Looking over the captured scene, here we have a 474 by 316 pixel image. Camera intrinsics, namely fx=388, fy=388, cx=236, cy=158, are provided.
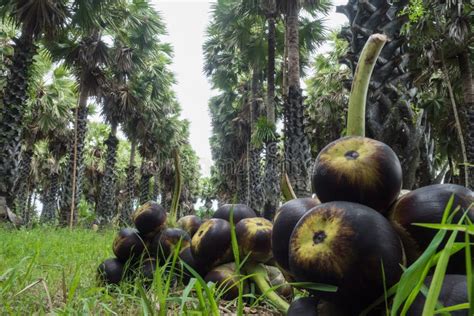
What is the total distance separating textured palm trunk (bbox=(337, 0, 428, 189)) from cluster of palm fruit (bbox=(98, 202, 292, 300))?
173 cm

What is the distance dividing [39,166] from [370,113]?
101 feet

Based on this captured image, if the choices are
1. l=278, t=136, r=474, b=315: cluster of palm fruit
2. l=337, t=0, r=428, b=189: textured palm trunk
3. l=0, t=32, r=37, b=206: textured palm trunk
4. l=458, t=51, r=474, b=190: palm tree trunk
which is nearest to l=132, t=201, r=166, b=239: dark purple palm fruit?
l=278, t=136, r=474, b=315: cluster of palm fruit

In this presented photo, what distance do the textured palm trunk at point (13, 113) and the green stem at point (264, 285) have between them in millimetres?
10000

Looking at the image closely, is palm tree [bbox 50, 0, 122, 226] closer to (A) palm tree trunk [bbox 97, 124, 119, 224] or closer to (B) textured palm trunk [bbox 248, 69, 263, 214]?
(A) palm tree trunk [bbox 97, 124, 119, 224]

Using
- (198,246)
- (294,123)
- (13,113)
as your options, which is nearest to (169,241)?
(198,246)

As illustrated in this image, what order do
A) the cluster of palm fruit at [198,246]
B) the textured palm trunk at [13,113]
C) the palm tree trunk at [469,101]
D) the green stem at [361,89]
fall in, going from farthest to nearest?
the textured palm trunk at [13,113] → the palm tree trunk at [469,101] → the cluster of palm fruit at [198,246] → the green stem at [361,89]

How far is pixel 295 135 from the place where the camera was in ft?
34.4

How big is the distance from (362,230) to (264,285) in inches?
25.6

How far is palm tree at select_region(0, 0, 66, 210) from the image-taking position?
9.66 m

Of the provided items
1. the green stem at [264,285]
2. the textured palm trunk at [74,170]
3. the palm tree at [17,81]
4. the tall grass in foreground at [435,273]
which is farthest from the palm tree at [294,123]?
the tall grass in foreground at [435,273]

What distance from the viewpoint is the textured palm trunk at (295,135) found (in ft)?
32.5

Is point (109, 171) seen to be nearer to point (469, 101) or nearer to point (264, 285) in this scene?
point (469, 101)

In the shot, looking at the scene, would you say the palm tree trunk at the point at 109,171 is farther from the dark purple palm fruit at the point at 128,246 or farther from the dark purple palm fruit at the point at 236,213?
the dark purple palm fruit at the point at 236,213

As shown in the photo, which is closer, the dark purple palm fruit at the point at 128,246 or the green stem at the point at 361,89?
the green stem at the point at 361,89
